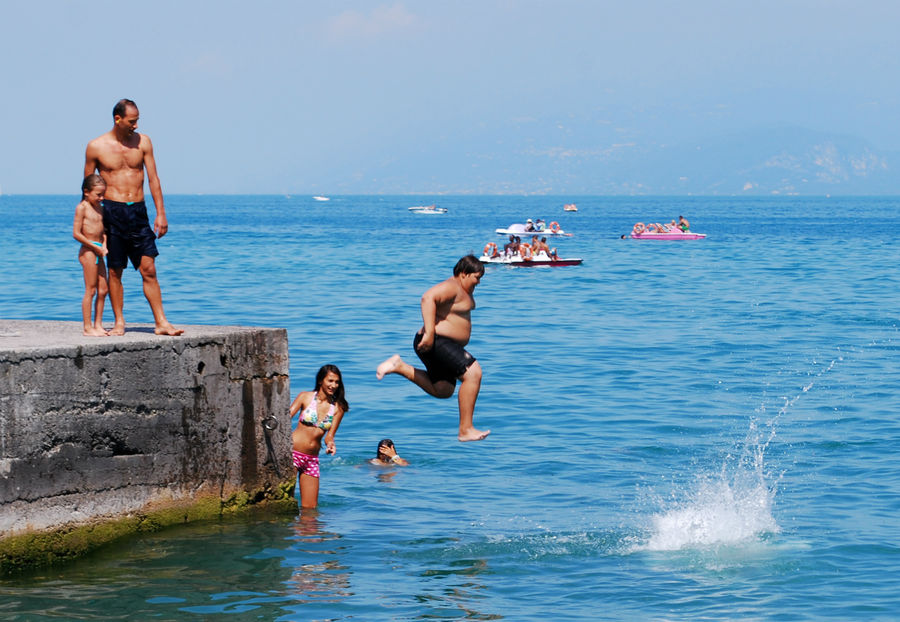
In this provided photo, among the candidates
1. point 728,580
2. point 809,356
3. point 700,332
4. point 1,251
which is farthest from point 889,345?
point 1,251

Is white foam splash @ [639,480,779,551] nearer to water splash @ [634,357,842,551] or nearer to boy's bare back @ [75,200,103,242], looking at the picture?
water splash @ [634,357,842,551]

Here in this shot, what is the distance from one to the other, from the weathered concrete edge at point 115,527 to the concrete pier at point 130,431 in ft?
0.03

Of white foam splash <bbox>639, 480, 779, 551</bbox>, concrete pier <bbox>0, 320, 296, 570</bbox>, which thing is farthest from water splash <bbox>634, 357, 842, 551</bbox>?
concrete pier <bbox>0, 320, 296, 570</bbox>

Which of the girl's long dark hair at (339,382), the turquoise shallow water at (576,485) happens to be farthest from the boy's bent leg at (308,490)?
the girl's long dark hair at (339,382)

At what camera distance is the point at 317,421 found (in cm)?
1147

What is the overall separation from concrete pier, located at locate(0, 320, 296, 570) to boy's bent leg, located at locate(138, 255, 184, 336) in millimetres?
177

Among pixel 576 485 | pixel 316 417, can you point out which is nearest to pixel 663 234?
pixel 576 485

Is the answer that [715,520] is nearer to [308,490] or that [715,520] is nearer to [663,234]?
[308,490]

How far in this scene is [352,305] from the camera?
33250 millimetres

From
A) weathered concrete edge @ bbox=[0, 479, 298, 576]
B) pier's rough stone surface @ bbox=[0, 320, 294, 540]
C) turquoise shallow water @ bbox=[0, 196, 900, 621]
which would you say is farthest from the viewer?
turquoise shallow water @ bbox=[0, 196, 900, 621]

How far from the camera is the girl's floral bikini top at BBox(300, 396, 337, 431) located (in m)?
11.5

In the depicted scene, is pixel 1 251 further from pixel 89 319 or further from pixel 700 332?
pixel 89 319

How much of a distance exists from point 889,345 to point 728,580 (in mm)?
16808

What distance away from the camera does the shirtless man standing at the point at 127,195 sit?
33.4ft
